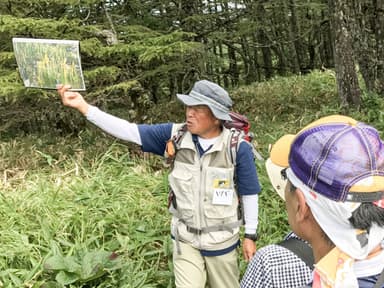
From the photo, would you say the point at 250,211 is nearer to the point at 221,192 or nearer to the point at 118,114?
the point at 221,192

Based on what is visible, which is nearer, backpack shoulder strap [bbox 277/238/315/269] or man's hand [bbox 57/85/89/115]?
backpack shoulder strap [bbox 277/238/315/269]

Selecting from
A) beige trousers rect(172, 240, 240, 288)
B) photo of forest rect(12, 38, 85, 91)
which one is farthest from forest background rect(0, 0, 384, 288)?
photo of forest rect(12, 38, 85, 91)

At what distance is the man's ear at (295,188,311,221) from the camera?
4.08ft

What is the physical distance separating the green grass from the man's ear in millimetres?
2278

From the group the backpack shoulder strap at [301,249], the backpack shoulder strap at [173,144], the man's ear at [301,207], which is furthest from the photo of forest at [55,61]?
the man's ear at [301,207]

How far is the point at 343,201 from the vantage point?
3.83 feet

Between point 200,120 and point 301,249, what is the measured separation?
1.23 metres

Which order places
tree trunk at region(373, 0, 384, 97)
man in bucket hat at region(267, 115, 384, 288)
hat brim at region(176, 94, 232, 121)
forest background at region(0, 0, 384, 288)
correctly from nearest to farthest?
man in bucket hat at region(267, 115, 384, 288)
hat brim at region(176, 94, 232, 121)
forest background at region(0, 0, 384, 288)
tree trunk at region(373, 0, 384, 97)

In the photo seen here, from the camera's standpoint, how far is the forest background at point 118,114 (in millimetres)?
3580

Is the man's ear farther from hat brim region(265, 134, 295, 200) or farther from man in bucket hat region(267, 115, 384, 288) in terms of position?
hat brim region(265, 134, 295, 200)

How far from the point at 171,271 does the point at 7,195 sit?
1.82 m

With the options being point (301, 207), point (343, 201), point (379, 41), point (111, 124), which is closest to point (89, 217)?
point (111, 124)

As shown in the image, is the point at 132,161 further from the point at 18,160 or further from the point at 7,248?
the point at 7,248

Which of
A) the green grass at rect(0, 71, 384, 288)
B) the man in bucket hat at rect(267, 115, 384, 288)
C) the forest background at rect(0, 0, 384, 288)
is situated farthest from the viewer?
the forest background at rect(0, 0, 384, 288)
